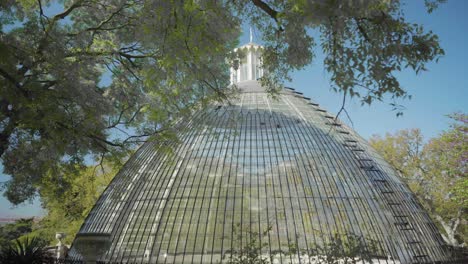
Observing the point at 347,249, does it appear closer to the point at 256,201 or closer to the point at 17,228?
the point at 256,201

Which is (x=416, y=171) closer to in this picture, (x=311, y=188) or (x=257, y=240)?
(x=311, y=188)

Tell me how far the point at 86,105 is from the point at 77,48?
7.05 feet

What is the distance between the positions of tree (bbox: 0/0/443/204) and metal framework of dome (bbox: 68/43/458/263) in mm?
1911

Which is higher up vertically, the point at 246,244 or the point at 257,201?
the point at 257,201

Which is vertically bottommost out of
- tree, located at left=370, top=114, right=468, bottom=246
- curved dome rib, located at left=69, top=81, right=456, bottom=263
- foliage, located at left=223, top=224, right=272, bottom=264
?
foliage, located at left=223, top=224, right=272, bottom=264

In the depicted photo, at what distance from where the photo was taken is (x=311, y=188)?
13898 millimetres

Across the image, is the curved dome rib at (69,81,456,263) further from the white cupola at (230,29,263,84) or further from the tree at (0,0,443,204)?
the white cupola at (230,29,263,84)

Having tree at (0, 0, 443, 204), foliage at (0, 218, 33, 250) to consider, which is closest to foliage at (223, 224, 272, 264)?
tree at (0, 0, 443, 204)

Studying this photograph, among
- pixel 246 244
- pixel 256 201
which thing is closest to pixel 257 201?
pixel 256 201

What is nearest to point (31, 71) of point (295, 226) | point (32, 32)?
point (32, 32)

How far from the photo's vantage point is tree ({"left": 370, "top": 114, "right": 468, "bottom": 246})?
20969 mm

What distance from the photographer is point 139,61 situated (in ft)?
41.4

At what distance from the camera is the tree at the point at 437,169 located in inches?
826

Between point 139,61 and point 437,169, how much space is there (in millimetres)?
28372
